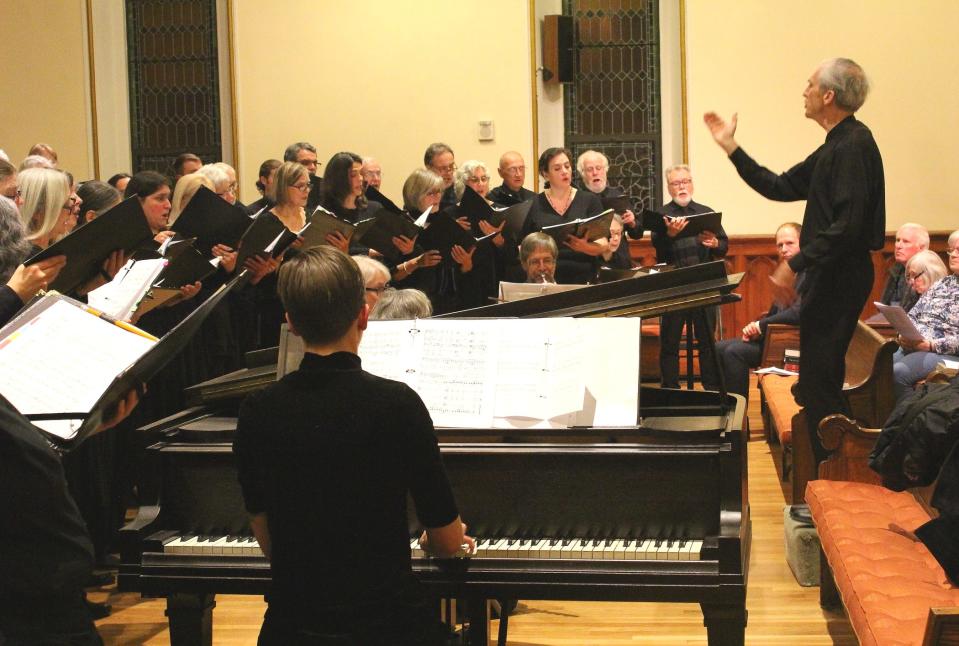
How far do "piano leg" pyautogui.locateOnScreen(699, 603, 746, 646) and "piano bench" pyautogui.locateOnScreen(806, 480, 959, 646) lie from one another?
32cm

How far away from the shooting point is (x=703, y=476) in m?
2.66

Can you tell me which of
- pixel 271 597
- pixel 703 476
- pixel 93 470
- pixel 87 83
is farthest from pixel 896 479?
pixel 87 83

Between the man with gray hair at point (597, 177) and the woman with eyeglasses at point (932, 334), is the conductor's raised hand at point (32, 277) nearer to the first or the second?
the woman with eyeglasses at point (932, 334)

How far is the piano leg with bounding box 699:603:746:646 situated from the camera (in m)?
2.59

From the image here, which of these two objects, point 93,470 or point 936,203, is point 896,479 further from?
point 936,203

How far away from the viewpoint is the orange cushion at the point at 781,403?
536 cm

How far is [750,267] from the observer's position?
30.0 ft

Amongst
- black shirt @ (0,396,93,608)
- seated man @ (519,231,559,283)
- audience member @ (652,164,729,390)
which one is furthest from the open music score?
audience member @ (652,164,729,390)

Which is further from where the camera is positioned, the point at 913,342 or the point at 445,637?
the point at 913,342

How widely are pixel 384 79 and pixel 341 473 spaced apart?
7.79 meters

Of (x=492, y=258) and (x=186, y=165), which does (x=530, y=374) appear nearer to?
(x=492, y=258)

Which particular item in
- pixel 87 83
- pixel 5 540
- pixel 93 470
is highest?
pixel 87 83

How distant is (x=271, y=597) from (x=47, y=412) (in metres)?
0.79

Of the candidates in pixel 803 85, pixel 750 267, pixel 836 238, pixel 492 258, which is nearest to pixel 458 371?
pixel 836 238
